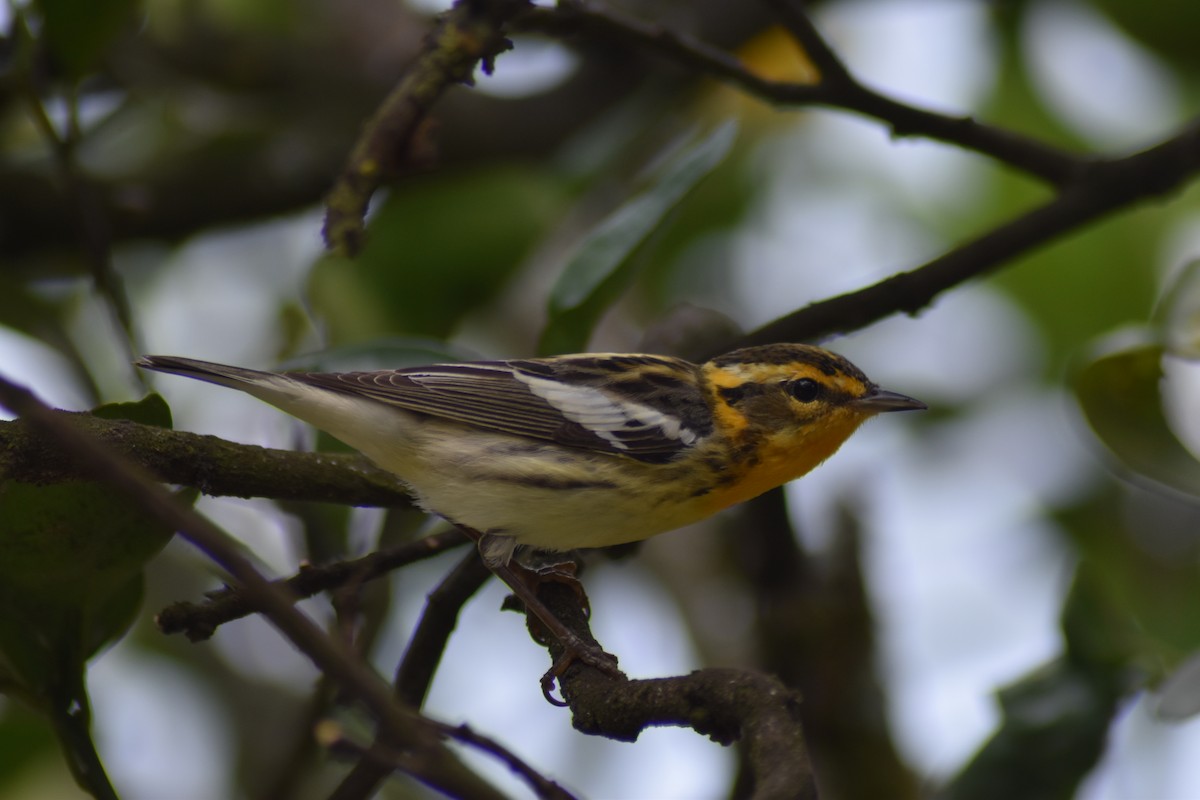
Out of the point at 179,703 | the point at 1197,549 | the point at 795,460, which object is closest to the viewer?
the point at 795,460

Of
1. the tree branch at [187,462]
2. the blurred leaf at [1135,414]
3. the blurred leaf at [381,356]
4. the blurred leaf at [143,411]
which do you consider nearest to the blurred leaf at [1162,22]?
the blurred leaf at [1135,414]

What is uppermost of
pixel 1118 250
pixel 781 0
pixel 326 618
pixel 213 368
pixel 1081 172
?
pixel 1118 250

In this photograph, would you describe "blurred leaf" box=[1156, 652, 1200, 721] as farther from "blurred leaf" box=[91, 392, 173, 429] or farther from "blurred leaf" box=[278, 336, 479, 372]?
"blurred leaf" box=[91, 392, 173, 429]

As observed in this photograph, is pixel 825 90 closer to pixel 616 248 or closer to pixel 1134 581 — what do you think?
pixel 616 248

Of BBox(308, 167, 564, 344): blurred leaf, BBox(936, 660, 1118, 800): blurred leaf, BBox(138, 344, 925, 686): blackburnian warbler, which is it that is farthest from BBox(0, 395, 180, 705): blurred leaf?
BBox(936, 660, 1118, 800): blurred leaf

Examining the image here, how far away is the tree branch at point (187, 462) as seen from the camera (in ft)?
7.69

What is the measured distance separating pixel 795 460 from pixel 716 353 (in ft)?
1.41

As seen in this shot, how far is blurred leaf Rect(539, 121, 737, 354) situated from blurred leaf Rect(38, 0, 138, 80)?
1.51 meters

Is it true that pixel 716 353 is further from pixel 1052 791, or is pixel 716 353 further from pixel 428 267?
pixel 1052 791

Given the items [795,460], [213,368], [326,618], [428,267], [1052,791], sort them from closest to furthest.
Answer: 1. [1052,791]
2. [213,368]
3. [326,618]
4. [795,460]
5. [428,267]

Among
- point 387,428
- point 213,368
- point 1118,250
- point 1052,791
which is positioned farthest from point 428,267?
point 1118,250

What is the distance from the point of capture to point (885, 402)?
3924 millimetres

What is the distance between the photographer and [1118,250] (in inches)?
197

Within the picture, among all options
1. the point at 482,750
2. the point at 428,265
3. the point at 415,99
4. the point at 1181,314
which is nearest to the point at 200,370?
the point at 415,99
